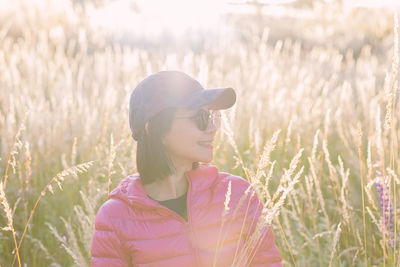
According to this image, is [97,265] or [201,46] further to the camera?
[201,46]

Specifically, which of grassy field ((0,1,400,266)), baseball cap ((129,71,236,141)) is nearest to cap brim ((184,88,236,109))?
baseball cap ((129,71,236,141))

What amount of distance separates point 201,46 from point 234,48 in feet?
7.58

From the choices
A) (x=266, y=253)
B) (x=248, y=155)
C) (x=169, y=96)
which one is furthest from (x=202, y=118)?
(x=248, y=155)

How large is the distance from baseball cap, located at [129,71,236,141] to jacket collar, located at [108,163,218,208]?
22 centimetres

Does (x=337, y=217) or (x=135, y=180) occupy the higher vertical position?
(x=135, y=180)

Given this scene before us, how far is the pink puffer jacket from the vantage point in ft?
6.30

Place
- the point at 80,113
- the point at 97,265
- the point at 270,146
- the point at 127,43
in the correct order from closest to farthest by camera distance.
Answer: the point at 270,146 < the point at 97,265 < the point at 80,113 < the point at 127,43

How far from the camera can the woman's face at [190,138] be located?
2031 mm

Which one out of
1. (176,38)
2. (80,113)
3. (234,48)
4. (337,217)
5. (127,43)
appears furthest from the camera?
(176,38)

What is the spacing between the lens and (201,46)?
11.5 metres

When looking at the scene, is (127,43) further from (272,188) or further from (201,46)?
(272,188)

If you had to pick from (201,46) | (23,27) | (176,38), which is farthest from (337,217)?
(176,38)

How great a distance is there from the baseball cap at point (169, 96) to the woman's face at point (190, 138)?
46 mm

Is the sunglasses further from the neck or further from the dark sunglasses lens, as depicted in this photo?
the neck
